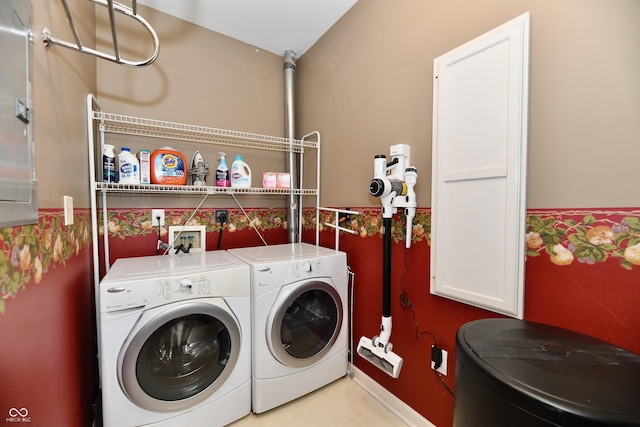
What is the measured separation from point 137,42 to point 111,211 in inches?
45.3

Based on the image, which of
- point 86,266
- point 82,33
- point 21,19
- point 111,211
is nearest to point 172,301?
point 86,266

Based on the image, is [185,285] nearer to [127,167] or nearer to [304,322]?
[304,322]

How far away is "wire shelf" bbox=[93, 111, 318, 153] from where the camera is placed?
1.64 meters

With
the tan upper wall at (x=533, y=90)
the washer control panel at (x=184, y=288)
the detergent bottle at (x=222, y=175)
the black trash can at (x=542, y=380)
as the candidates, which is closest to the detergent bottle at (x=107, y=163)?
the detergent bottle at (x=222, y=175)

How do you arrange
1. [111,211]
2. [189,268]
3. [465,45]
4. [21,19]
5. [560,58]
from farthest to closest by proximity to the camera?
[111,211], [189,268], [465,45], [560,58], [21,19]

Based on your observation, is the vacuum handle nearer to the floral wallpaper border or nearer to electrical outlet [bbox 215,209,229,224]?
the floral wallpaper border

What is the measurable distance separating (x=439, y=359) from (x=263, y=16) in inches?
94.2

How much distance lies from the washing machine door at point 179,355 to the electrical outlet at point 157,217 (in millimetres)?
867

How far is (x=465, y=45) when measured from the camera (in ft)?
3.79

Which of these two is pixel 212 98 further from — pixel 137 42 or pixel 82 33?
pixel 82 33

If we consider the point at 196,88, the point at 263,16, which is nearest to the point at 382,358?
the point at 196,88

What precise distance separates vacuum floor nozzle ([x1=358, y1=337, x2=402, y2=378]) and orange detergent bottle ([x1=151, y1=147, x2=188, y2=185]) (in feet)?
5.00

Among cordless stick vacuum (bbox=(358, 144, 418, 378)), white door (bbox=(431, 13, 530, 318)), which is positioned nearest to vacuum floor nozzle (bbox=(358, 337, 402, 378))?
cordless stick vacuum (bbox=(358, 144, 418, 378))

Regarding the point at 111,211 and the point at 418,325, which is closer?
the point at 418,325
